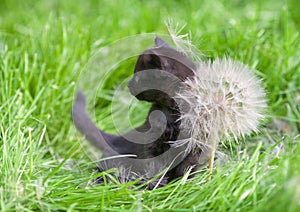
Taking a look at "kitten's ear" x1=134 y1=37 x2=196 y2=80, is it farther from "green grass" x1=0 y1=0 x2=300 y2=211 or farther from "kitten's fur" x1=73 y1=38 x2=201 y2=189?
"green grass" x1=0 y1=0 x2=300 y2=211

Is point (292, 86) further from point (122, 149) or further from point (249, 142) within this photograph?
point (122, 149)

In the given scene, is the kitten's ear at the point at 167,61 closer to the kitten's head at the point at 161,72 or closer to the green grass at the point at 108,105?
the kitten's head at the point at 161,72

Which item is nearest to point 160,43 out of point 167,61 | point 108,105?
point 167,61

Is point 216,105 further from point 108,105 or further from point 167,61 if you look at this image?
point 108,105

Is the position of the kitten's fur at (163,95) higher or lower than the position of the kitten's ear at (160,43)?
lower

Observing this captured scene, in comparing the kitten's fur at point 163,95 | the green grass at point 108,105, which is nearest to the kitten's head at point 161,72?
the kitten's fur at point 163,95

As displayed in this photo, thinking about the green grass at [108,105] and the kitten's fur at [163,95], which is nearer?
the green grass at [108,105]

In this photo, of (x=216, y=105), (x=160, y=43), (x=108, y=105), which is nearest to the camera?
(x=216, y=105)

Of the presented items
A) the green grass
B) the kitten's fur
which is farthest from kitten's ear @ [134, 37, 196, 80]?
the green grass
